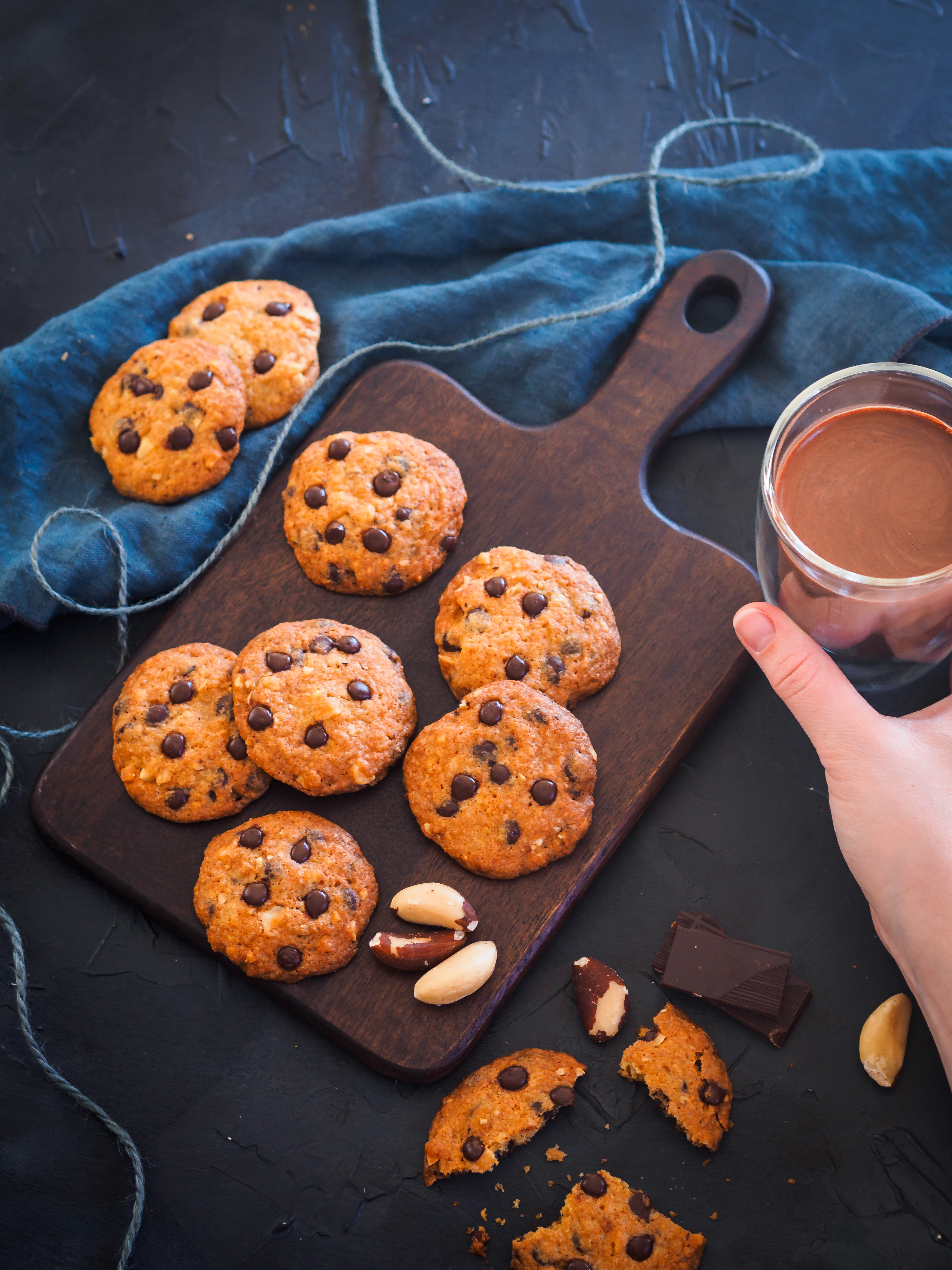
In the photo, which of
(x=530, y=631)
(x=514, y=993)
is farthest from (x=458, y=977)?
(x=530, y=631)

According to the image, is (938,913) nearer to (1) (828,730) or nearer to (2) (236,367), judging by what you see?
(1) (828,730)

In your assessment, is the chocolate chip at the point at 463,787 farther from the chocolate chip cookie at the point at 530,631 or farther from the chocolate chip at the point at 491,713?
the chocolate chip cookie at the point at 530,631

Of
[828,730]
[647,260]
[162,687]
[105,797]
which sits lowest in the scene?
[105,797]

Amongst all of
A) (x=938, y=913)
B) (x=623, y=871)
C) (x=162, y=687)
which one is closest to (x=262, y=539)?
(x=162, y=687)

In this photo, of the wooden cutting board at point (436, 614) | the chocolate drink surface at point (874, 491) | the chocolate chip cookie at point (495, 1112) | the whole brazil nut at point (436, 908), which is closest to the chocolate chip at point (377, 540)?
the wooden cutting board at point (436, 614)

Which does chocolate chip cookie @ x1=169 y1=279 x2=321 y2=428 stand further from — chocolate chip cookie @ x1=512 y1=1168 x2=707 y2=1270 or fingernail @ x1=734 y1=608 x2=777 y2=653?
chocolate chip cookie @ x1=512 y1=1168 x2=707 y2=1270

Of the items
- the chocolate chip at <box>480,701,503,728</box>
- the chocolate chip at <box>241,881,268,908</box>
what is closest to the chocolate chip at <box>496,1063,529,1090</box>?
the chocolate chip at <box>241,881,268,908</box>
